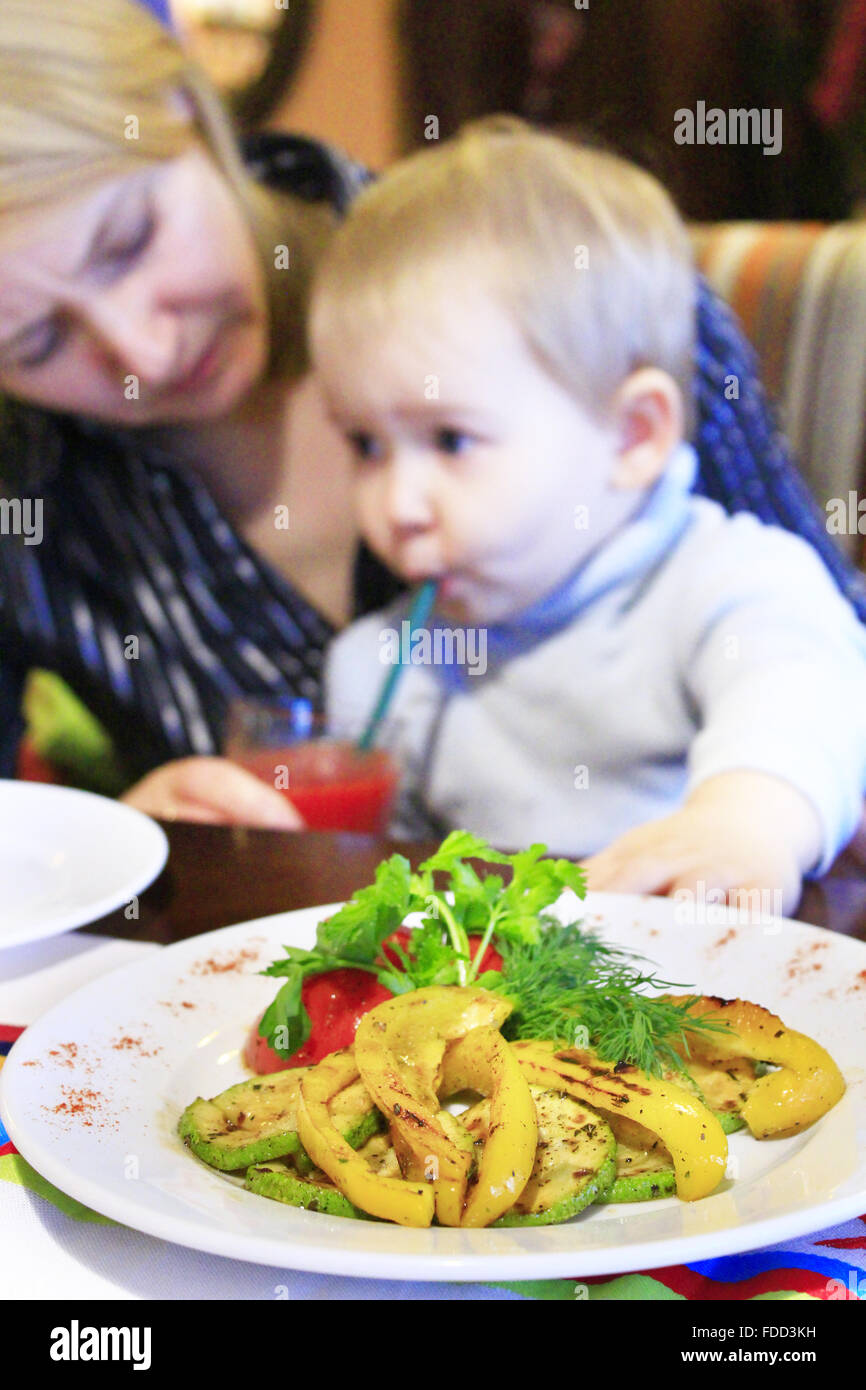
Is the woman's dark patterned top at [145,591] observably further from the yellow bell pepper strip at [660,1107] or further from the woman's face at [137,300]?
the yellow bell pepper strip at [660,1107]

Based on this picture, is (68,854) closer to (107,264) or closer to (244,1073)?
(244,1073)

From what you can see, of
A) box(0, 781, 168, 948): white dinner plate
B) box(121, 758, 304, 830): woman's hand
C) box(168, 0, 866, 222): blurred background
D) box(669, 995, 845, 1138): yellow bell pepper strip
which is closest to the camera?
box(669, 995, 845, 1138): yellow bell pepper strip

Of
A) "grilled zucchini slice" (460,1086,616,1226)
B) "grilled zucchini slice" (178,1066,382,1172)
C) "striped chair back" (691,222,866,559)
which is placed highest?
"striped chair back" (691,222,866,559)

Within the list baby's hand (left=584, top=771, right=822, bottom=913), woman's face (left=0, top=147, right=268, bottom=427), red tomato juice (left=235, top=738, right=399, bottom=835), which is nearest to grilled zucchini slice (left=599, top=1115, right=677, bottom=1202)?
baby's hand (left=584, top=771, right=822, bottom=913)

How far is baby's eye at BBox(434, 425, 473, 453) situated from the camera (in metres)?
1.40

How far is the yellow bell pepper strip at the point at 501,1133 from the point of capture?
1.37 ft

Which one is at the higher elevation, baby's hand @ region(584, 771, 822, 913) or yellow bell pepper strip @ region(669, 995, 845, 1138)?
yellow bell pepper strip @ region(669, 995, 845, 1138)

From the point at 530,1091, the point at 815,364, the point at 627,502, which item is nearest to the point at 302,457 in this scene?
the point at 627,502

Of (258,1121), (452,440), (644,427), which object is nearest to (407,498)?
(452,440)

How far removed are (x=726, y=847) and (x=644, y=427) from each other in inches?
29.6

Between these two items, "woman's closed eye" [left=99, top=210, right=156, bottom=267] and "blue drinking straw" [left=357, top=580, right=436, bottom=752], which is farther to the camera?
"woman's closed eye" [left=99, top=210, right=156, bottom=267]

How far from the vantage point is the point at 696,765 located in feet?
3.52

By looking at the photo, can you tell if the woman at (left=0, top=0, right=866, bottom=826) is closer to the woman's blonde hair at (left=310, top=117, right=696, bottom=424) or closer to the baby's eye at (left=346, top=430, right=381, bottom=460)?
the woman's blonde hair at (left=310, top=117, right=696, bottom=424)

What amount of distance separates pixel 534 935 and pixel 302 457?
153 centimetres
